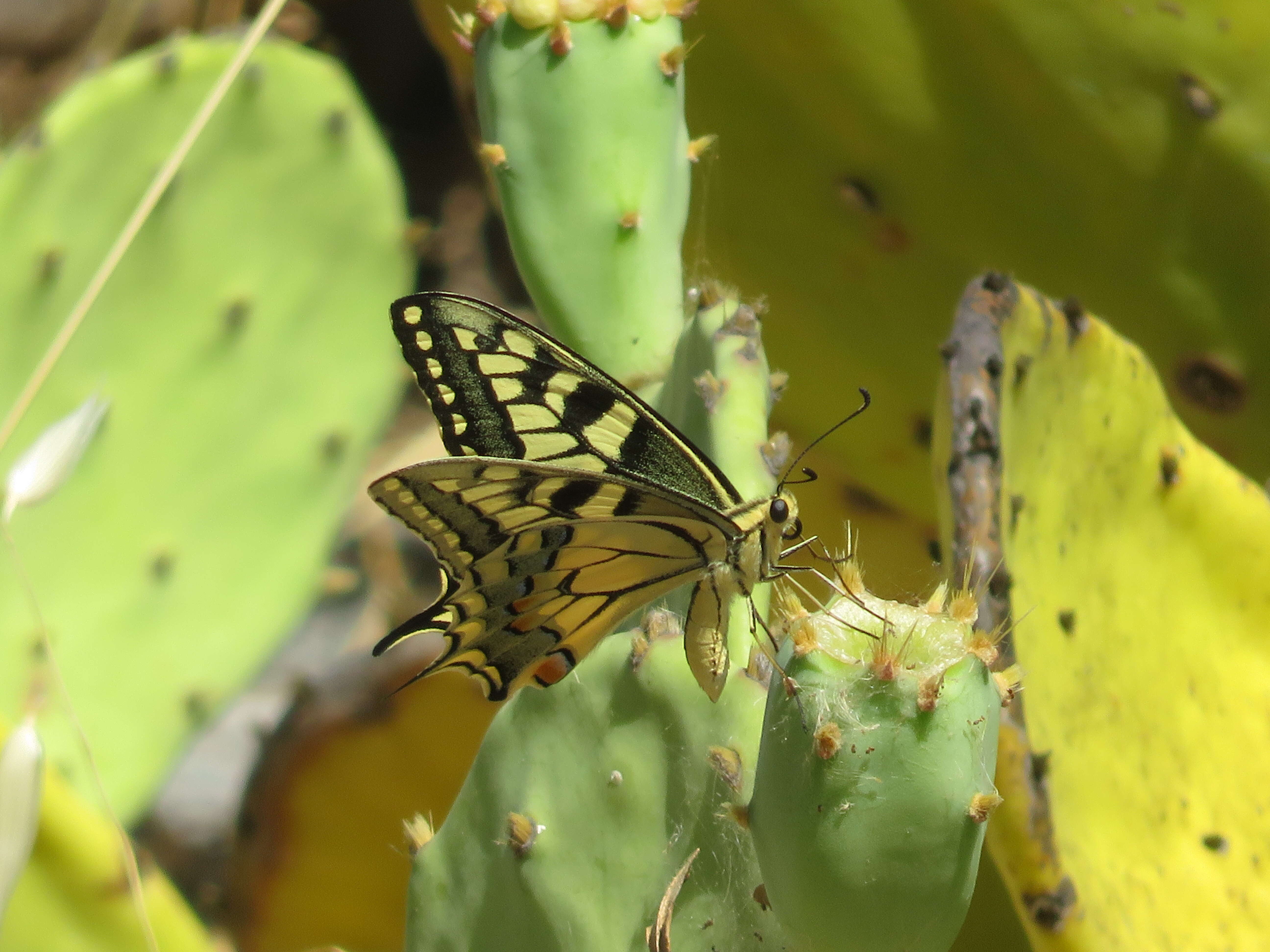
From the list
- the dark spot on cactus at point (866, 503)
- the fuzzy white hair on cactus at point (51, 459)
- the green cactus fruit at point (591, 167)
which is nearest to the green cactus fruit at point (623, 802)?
the green cactus fruit at point (591, 167)

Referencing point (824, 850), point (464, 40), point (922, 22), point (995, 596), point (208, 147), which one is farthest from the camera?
point (208, 147)

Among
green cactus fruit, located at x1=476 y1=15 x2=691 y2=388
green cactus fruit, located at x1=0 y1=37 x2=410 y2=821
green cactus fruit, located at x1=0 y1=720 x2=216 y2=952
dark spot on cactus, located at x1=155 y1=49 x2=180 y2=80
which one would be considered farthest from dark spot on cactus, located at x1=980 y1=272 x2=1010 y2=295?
dark spot on cactus, located at x1=155 y1=49 x2=180 y2=80

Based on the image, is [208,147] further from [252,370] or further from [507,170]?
[507,170]

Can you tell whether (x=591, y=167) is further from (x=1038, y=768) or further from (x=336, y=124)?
(x=336, y=124)

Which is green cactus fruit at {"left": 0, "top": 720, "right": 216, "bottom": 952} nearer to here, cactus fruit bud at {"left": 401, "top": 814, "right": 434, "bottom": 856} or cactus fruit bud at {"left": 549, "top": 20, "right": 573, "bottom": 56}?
cactus fruit bud at {"left": 401, "top": 814, "right": 434, "bottom": 856}

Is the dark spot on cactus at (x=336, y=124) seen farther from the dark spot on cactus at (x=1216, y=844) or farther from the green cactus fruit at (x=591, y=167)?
the dark spot on cactus at (x=1216, y=844)

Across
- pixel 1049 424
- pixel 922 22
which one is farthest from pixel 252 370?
pixel 1049 424
